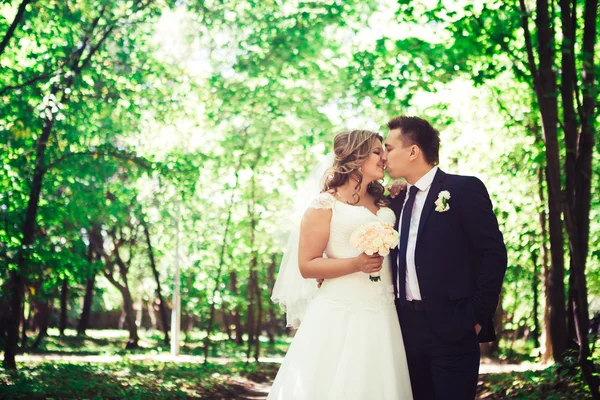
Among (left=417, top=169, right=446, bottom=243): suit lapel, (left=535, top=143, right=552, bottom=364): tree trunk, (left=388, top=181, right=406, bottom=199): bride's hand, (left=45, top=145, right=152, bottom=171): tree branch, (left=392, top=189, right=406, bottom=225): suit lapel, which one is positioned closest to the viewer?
(left=417, top=169, right=446, bottom=243): suit lapel

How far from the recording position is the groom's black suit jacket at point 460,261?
409 centimetres

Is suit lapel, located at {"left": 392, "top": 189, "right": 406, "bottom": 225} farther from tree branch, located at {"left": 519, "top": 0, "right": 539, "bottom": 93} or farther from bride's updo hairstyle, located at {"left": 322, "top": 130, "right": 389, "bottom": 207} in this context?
tree branch, located at {"left": 519, "top": 0, "right": 539, "bottom": 93}

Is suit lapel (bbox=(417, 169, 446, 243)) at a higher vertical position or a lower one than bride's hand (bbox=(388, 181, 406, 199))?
lower

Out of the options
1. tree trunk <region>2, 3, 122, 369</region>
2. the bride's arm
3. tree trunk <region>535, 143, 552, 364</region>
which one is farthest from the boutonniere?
tree trunk <region>535, 143, 552, 364</region>

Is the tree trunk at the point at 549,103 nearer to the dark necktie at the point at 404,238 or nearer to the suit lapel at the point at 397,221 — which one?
the suit lapel at the point at 397,221

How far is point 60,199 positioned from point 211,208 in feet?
39.2

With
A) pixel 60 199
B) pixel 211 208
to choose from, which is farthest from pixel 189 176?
pixel 211 208

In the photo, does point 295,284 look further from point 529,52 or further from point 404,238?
point 529,52

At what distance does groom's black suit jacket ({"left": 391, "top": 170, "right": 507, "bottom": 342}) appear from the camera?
409cm

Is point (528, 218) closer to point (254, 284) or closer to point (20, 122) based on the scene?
point (254, 284)

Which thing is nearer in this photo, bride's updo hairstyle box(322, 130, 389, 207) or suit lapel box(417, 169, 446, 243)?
suit lapel box(417, 169, 446, 243)

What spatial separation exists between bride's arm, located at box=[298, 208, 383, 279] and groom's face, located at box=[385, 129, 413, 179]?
1.90 feet

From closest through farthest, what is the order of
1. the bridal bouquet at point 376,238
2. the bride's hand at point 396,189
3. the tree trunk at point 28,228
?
the bridal bouquet at point 376,238 < the bride's hand at point 396,189 < the tree trunk at point 28,228

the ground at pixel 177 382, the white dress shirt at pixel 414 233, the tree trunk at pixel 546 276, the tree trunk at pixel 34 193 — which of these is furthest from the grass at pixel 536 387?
the tree trunk at pixel 34 193
